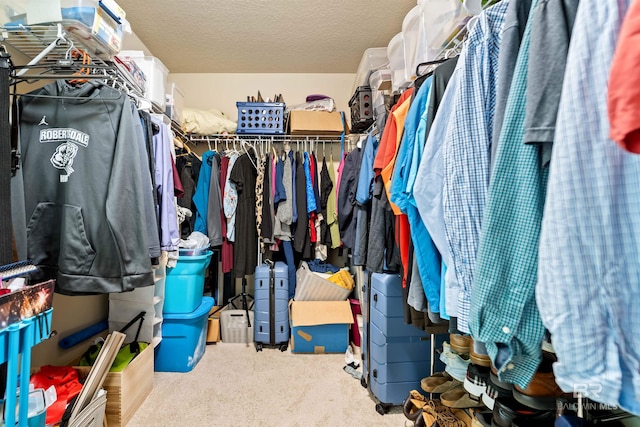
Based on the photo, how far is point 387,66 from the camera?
7.51ft

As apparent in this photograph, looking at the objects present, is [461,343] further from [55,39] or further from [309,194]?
[55,39]

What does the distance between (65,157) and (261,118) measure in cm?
170

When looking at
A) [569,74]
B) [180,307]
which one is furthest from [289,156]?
[569,74]

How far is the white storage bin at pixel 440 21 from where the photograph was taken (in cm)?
107

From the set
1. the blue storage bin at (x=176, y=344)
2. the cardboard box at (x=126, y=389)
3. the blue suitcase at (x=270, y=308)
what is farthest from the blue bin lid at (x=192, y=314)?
the blue suitcase at (x=270, y=308)

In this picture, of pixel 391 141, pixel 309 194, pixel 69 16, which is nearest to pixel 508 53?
pixel 391 141

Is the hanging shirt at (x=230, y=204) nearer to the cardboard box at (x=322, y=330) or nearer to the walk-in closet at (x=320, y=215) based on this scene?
the walk-in closet at (x=320, y=215)

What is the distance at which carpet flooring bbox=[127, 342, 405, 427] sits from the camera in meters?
1.60

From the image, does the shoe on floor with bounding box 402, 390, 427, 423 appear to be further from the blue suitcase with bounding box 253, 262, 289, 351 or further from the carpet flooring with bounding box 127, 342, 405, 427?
the blue suitcase with bounding box 253, 262, 289, 351

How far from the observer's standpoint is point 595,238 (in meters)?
0.41

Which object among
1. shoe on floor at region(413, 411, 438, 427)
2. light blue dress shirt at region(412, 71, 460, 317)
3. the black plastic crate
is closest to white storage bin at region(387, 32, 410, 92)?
the black plastic crate

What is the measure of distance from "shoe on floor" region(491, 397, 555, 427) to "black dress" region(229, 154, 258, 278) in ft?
6.57

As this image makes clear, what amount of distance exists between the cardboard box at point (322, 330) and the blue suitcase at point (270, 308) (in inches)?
5.3

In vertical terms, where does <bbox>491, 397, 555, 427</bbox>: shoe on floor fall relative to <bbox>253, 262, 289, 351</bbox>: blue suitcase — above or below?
above
